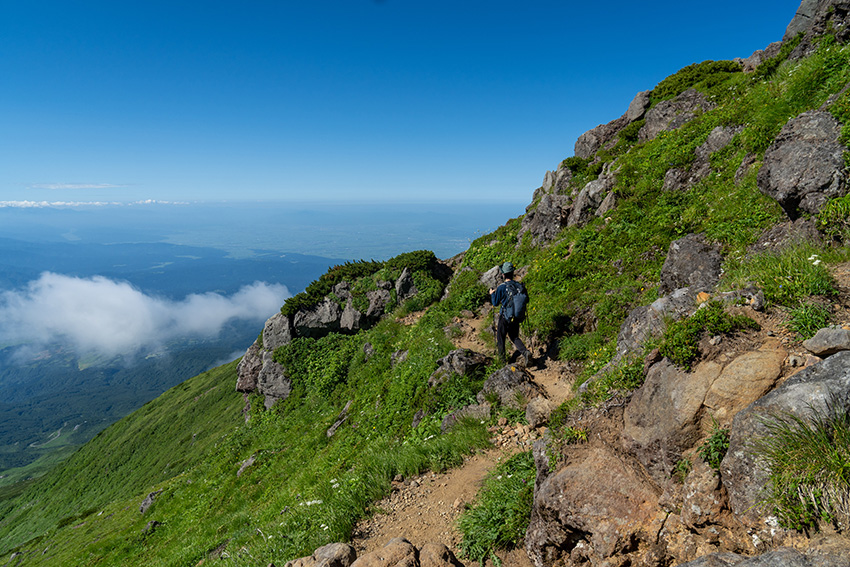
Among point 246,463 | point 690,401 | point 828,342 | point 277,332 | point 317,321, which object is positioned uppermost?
point 828,342

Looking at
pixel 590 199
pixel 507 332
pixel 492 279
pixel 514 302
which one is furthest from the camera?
pixel 492 279

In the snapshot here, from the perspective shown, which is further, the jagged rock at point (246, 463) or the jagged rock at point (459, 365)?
the jagged rock at point (246, 463)

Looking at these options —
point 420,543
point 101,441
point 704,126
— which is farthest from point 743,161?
point 101,441

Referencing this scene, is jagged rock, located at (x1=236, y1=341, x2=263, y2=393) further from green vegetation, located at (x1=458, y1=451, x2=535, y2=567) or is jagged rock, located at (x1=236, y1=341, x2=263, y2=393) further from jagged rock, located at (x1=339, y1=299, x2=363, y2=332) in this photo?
green vegetation, located at (x1=458, y1=451, x2=535, y2=567)

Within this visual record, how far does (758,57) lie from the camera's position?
2270 cm

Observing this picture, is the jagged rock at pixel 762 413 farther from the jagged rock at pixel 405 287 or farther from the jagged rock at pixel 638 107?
the jagged rock at pixel 638 107

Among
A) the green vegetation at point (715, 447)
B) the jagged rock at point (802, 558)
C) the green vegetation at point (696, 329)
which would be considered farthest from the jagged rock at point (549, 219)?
the jagged rock at point (802, 558)

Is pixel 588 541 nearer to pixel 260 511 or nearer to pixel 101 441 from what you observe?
pixel 260 511

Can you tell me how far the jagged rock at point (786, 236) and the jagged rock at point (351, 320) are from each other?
20.9 metres

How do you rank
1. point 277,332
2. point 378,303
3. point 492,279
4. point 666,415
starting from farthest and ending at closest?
1. point 277,332
2. point 378,303
3. point 492,279
4. point 666,415

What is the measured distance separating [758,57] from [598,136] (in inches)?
372

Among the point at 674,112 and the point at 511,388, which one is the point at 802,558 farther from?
the point at 674,112

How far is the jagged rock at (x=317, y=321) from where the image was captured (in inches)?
1016

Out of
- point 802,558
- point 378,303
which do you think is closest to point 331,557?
point 802,558
